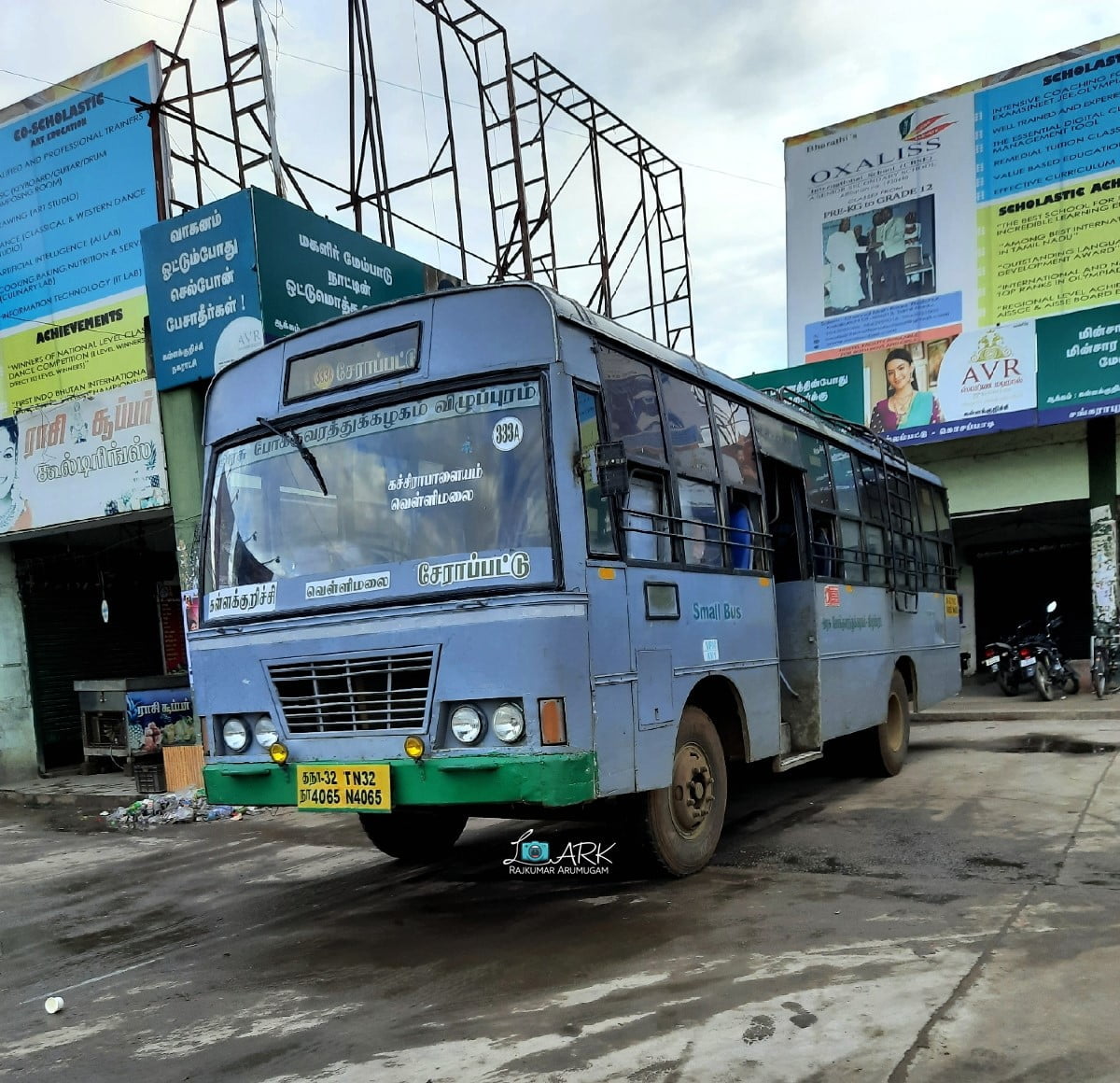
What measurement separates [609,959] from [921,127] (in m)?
15.9

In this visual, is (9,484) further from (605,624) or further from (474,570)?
(605,624)

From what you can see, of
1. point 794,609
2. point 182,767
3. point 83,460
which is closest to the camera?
point 794,609

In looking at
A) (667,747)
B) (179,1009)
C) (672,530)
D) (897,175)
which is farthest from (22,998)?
(897,175)

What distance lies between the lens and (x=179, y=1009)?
4.30 meters

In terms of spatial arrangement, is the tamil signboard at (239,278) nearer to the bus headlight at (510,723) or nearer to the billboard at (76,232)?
the billboard at (76,232)

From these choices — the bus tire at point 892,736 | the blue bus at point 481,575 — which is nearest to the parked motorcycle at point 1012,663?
the bus tire at point 892,736

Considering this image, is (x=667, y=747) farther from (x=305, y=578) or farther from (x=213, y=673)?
(x=213, y=673)

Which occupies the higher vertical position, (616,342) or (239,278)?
(239,278)

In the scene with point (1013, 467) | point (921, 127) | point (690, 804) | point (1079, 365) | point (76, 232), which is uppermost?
point (921, 127)

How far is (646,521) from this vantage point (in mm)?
5258

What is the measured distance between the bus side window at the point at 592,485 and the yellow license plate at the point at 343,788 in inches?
56.8

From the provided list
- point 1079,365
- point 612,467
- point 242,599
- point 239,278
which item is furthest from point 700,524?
point 1079,365

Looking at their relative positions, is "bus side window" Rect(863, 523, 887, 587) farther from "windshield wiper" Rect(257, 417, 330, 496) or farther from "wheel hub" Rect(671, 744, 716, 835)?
"windshield wiper" Rect(257, 417, 330, 496)

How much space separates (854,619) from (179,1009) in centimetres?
562
